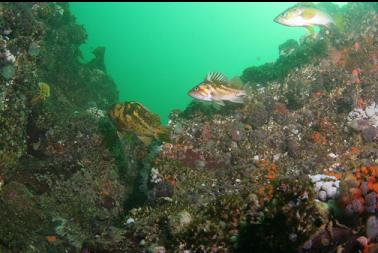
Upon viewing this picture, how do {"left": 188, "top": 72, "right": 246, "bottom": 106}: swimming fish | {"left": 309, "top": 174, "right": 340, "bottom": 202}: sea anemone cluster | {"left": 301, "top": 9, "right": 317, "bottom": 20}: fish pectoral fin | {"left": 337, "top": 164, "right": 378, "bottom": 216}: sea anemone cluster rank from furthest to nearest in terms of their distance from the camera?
{"left": 301, "top": 9, "right": 317, "bottom": 20}: fish pectoral fin, {"left": 188, "top": 72, "right": 246, "bottom": 106}: swimming fish, {"left": 309, "top": 174, "right": 340, "bottom": 202}: sea anemone cluster, {"left": 337, "top": 164, "right": 378, "bottom": 216}: sea anemone cluster

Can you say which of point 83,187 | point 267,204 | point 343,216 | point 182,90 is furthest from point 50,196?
point 182,90

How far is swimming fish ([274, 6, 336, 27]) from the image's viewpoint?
777cm

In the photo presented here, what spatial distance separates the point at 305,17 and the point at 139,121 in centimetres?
453

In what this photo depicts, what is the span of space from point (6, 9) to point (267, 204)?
7368 mm

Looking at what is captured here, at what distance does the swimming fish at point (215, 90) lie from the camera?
22.5ft

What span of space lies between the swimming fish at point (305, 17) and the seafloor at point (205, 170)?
61.2 inches

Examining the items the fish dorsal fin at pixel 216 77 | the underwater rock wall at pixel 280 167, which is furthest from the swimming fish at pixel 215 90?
the underwater rock wall at pixel 280 167

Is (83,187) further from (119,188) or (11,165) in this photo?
(11,165)

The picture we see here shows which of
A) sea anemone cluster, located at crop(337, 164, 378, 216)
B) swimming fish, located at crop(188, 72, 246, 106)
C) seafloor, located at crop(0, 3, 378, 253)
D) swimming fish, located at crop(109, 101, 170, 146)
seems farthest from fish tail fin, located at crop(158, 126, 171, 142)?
sea anemone cluster, located at crop(337, 164, 378, 216)

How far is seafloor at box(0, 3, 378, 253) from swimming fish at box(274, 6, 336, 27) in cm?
155

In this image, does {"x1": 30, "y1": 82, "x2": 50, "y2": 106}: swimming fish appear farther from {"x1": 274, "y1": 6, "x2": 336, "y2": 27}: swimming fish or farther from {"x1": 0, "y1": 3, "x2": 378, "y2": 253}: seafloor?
{"x1": 274, "y1": 6, "x2": 336, "y2": 27}: swimming fish

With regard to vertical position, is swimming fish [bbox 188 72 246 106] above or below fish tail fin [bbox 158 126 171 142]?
above

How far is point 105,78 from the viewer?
2195 cm

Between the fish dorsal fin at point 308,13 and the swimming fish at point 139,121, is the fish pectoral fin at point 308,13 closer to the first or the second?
the fish dorsal fin at point 308,13
